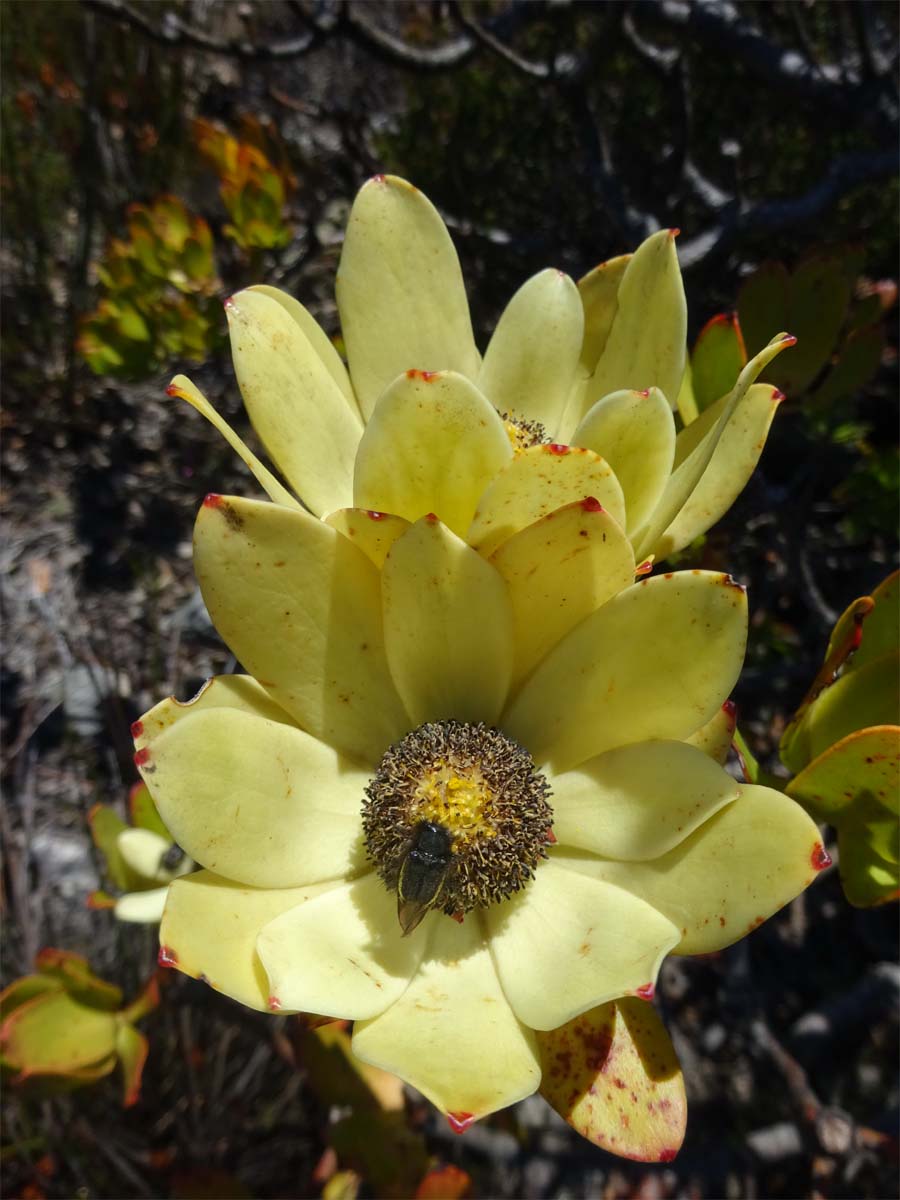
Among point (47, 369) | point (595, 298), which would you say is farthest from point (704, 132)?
point (47, 369)

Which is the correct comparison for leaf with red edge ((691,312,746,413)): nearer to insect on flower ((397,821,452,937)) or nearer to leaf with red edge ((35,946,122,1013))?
insect on flower ((397,821,452,937))

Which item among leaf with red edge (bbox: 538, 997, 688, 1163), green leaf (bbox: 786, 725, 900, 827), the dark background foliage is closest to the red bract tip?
green leaf (bbox: 786, 725, 900, 827)

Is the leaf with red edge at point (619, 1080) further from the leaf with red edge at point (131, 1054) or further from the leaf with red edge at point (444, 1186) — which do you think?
the leaf with red edge at point (131, 1054)

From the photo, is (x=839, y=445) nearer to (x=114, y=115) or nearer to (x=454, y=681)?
(x=454, y=681)

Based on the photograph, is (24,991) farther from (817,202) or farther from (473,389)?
(817,202)

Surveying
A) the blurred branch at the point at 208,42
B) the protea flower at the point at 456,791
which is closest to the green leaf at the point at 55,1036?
the protea flower at the point at 456,791

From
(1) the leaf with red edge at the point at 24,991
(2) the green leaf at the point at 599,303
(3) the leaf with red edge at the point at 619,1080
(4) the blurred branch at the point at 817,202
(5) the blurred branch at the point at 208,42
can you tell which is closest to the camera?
(3) the leaf with red edge at the point at 619,1080
